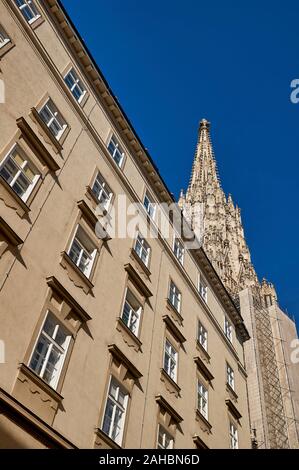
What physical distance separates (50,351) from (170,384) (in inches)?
224

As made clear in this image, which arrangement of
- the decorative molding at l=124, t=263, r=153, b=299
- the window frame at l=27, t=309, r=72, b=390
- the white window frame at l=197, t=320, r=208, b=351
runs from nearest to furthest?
the window frame at l=27, t=309, r=72, b=390, the decorative molding at l=124, t=263, r=153, b=299, the white window frame at l=197, t=320, r=208, b=351

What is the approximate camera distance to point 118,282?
1445 cm

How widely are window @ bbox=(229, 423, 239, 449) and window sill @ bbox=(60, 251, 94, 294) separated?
959cm

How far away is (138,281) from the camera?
50.8ft

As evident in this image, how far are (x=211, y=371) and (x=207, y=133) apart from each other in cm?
10390

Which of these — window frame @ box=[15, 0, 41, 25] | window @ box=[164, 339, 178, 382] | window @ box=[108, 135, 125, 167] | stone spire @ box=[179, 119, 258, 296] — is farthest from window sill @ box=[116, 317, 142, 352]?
stone spire @ box=[179, 119, 258, 296]

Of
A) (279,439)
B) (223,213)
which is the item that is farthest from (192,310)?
(223,213)

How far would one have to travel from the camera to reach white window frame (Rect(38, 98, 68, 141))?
545 inches

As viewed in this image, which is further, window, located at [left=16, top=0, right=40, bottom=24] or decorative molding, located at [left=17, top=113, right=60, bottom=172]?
window, located at [left=16, top=0, right=40, bottom=24]

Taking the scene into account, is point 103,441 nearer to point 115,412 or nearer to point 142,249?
point 115,412

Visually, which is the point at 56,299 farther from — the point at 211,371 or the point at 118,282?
the point at 211,371

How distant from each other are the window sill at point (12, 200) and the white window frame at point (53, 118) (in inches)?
126

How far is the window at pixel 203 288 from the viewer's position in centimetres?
2161

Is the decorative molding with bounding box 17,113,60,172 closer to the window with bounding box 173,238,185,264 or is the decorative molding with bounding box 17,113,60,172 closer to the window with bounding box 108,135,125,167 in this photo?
the window with bounding box 108,135,125,167
